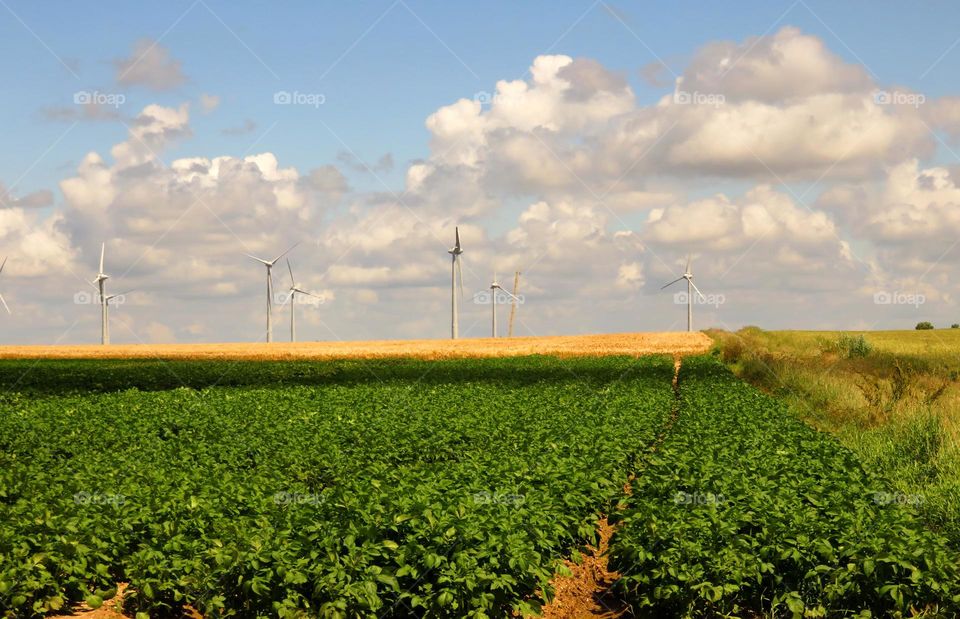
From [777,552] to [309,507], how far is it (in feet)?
17.7

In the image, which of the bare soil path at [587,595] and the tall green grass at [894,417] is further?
the tall green grass at [894,417]

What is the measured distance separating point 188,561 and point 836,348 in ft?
180

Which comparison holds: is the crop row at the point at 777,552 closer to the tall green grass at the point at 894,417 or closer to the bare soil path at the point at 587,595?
the bare soil path at the point at 587,595

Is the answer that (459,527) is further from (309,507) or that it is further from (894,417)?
(894,417)

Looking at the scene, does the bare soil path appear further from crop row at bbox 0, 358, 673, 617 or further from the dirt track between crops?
the dirt track between crops

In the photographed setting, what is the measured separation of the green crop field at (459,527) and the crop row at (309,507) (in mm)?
36

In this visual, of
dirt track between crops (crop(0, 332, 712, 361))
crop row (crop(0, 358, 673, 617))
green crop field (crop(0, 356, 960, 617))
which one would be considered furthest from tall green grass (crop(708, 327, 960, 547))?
dirt track between crops (crop(0, 332, 712, 361))

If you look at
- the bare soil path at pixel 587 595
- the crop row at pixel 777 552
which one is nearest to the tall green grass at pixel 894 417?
the crop row at pixel 777 552

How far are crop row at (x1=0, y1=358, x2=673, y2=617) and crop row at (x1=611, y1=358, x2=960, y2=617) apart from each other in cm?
110

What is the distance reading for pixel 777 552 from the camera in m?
9.65

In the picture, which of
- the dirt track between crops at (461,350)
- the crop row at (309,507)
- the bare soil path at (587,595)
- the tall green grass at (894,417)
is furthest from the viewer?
the dirt track between crops at (461,350)

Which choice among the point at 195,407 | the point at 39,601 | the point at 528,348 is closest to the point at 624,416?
the point at 195,407

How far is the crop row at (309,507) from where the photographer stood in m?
8.97

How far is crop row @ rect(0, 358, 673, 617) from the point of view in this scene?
353 inches
